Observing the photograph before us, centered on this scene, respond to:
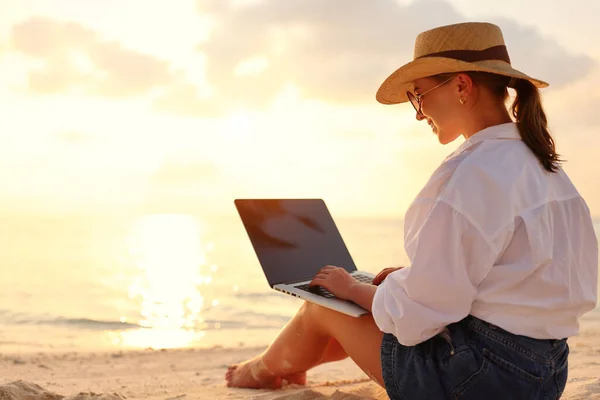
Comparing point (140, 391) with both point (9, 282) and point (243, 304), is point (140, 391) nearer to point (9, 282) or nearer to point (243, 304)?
point (243, 304)

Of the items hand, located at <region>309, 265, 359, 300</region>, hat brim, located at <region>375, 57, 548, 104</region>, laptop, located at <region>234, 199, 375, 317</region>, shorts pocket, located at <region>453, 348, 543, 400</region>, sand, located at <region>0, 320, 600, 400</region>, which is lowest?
sand, located at <region>0, 320, 600, 400</region>

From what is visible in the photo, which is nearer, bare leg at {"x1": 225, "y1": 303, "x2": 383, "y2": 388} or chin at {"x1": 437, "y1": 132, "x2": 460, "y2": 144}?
chin at {"x1": 437, "y1": 132, "x2": 460, "y2": 144}

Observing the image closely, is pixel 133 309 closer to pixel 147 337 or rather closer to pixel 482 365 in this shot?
pixel 147 337

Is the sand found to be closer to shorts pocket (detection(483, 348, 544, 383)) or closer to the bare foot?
the bare foot

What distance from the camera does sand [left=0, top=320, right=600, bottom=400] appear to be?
312cm

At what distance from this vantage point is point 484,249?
5.76 ft

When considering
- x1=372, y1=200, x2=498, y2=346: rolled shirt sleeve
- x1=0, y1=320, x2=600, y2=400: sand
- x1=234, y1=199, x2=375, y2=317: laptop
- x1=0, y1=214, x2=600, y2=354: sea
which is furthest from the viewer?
x1=0, y1=214, x2=600, y2=354: sea

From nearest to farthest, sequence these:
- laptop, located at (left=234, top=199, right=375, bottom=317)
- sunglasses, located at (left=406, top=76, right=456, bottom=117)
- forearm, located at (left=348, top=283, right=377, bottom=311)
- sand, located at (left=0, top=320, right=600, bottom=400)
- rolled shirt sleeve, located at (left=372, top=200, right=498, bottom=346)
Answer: rolled shirt sleeve, located at (left=372, top=200, right=498, bottom=346) → sunglasses, located at (left=406, top=76, right=456, bottom=117) → forearm, located at (left=348, top=283, right=377, bottom=311) → laptop, located at (left=234, top=199, right=375, bottom=317) → sand, located at (left=0, top=320, right=600, bottom=400)

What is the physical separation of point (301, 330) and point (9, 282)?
14.8 meters

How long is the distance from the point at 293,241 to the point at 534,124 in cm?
157

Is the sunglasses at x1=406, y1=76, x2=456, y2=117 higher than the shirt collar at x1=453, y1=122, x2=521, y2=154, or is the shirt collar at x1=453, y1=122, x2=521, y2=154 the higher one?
the sunglasses at x1=406, y1=76, x2=456, y2=117

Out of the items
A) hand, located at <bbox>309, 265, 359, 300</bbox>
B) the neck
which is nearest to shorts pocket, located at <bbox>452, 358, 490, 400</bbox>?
hand, located at <bbox>309, 265, 359, 300</bbox>

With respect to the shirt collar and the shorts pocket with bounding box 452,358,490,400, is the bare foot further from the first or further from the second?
the shirt collar

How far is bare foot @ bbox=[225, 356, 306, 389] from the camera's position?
127 inches
